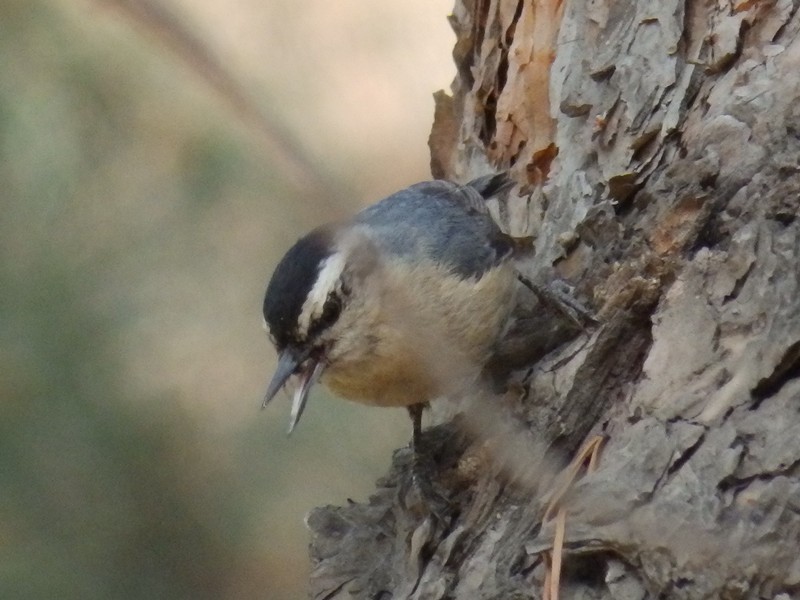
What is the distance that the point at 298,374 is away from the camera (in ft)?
4.44

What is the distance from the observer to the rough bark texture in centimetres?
95

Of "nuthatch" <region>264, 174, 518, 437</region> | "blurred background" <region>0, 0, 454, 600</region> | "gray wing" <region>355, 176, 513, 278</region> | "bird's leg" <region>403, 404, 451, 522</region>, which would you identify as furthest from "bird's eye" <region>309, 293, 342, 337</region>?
"blurred background" <region>0, 0, 454, 600</region>

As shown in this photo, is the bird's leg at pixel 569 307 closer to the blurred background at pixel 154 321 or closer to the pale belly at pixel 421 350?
the pale belly at pixel 421 350

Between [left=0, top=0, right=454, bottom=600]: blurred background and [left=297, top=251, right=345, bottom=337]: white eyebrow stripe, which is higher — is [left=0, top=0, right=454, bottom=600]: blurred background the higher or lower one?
the higher one

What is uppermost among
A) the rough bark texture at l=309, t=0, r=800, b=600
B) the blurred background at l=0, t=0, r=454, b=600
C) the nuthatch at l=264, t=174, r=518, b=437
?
the blurred background at l=0, t=0, r=454, b=600

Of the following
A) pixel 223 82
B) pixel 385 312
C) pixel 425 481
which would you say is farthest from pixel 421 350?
pixel 223 82

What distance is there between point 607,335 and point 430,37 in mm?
1271

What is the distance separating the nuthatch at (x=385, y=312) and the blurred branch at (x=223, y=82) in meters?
0.51

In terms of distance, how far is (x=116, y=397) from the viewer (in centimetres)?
204

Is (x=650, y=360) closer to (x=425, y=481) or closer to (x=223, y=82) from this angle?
(x=425, y=481)

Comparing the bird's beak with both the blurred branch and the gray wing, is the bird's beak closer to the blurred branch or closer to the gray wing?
the gray wing

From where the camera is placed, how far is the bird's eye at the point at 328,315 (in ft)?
4.31

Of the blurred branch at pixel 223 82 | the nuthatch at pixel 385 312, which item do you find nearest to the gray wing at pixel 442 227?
the nuthatch at pixel 385 312

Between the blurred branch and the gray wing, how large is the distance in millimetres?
765
